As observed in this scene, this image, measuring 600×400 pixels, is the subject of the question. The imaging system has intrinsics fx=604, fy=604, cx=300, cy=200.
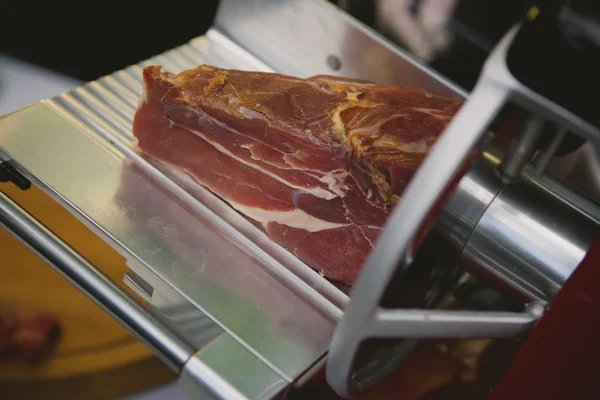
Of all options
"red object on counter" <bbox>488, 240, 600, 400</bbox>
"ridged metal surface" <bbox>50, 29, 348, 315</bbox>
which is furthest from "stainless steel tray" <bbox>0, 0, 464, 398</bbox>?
"red object on counter" <bbox>488, 240, 600, 400</bbox>

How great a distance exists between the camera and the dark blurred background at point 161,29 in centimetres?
161

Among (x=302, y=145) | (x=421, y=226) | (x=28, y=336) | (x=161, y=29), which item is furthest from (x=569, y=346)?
(x=161, y=29)

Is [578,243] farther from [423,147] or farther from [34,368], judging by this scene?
[34,368]

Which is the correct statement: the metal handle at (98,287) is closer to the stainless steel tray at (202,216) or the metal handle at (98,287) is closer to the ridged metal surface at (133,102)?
the stainless steel tray at (202,216)

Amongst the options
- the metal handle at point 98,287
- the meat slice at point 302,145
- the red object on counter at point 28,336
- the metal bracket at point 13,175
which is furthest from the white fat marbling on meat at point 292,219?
the red object on counter at point 28,336

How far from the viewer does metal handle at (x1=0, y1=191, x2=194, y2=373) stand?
1.16m

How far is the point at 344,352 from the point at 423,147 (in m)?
0.55

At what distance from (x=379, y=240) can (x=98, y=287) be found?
660mm

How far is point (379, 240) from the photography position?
80 cm

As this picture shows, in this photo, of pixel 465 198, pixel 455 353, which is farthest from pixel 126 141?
pixel 455 353

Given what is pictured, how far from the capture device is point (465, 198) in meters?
1.09

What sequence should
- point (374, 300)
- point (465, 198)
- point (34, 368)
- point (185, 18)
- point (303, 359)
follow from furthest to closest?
1. point (185, 18)
2. point (34, 368)
3. point (303, 359)
4. point (465, 198)
5. point (374, 300)

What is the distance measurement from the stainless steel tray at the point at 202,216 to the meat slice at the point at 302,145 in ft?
0.20

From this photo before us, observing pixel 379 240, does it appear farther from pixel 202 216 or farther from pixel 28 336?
pixel 28 336
